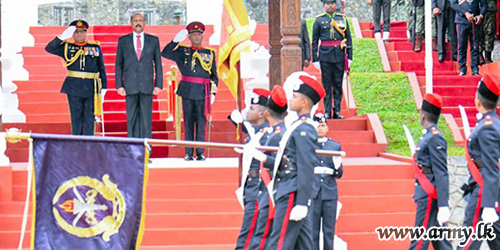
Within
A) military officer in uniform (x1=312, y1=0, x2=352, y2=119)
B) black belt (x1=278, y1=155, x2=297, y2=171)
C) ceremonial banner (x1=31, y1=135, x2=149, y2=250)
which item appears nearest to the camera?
ceremonial banner (x1=31, y1=135, x2=149, y2=250)

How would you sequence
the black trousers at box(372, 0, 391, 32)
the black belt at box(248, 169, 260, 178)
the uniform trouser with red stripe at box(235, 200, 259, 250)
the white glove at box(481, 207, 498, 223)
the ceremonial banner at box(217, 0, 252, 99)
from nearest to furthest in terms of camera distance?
the white glove at box(481, 207, 498, 223), the uniform trouser with red stripe at box(235, 200, 259, 250), the black belt at box(248, 169, 260, 178), the ceremonial banner at box(217, 0, 252, 99), the black trousers at box(372, 0, 391, 32)

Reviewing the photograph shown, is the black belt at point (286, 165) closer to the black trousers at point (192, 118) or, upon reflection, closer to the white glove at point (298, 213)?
the white glove at point (298, 213)

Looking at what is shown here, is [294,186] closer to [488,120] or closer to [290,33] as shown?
[488,120]

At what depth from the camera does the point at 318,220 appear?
27.5 feet

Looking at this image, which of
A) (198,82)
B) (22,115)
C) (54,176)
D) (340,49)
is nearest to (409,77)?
(340,49)

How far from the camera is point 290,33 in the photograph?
31.9 feet

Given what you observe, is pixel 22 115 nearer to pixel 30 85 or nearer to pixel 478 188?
pixel 30 85

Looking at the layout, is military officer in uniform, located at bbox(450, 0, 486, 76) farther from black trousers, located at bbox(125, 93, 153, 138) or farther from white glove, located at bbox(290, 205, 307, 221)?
white glove, located at bbox(290, 205, 307, 221)

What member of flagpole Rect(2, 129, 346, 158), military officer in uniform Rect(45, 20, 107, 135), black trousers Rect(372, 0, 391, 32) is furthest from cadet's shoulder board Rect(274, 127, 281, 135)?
black trousers Rect(372, 0, 391, 32)

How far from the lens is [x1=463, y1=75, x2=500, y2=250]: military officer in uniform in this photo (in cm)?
678

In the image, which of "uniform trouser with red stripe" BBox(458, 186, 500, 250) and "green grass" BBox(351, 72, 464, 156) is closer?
"uniform trouser with red stripe" BBox(458, 186, 500, 250)

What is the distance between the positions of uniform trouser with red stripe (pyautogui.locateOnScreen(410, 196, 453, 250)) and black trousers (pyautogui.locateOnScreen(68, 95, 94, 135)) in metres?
5.10

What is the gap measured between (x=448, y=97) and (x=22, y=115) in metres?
6.72

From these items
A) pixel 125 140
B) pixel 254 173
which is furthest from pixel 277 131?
pixel 125 140
